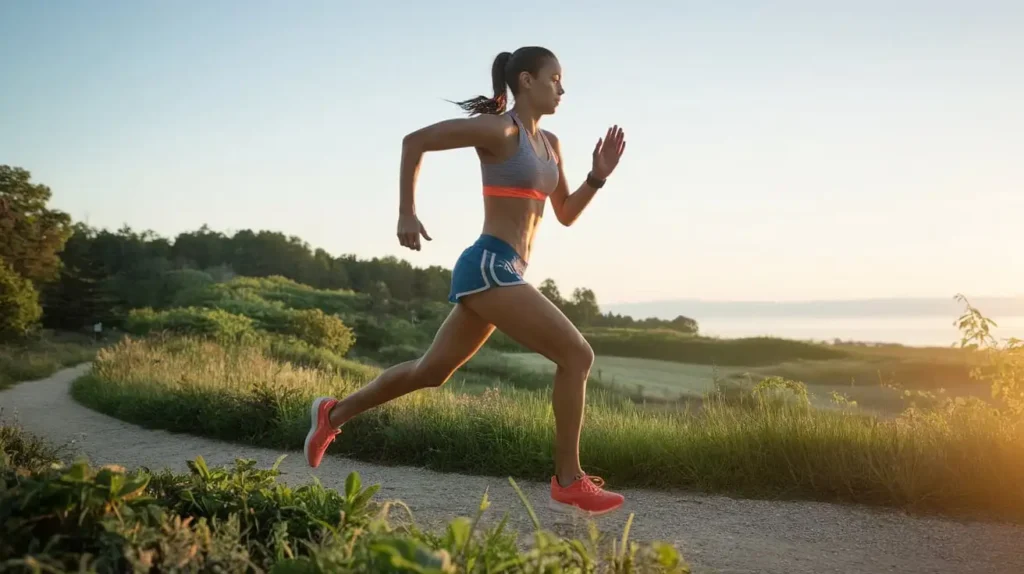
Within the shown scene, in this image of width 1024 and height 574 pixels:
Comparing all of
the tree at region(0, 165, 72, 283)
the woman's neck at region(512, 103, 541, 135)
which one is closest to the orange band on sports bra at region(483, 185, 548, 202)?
the woman's neck at region(512, 103, 541, 135)

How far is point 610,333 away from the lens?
23562 mm

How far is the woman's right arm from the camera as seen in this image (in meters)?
3.88

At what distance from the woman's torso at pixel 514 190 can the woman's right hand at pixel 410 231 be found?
0.38 m

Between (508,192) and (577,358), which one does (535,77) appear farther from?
(577,358)

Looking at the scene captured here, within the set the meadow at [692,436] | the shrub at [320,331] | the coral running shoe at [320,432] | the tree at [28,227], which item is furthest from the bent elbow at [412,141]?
the tree at [28,227]

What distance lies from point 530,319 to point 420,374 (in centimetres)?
76

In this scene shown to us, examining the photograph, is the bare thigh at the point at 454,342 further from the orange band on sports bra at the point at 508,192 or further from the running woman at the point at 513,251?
the orange band on sports bra at the point at 508,192

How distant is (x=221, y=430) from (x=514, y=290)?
505 centimetres

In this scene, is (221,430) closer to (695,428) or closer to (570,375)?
(695,428)

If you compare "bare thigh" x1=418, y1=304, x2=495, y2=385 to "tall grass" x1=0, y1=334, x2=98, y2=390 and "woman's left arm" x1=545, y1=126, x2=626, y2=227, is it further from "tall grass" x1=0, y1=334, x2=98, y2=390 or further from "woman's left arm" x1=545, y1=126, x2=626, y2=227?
"tall grass" x1=0, y1=334, x2=98, y2=390

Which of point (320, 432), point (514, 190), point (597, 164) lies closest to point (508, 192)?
point (514, 190)

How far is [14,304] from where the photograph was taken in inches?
837

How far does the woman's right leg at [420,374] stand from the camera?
163 inches

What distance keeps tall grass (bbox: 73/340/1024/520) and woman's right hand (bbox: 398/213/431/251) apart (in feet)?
8.31
